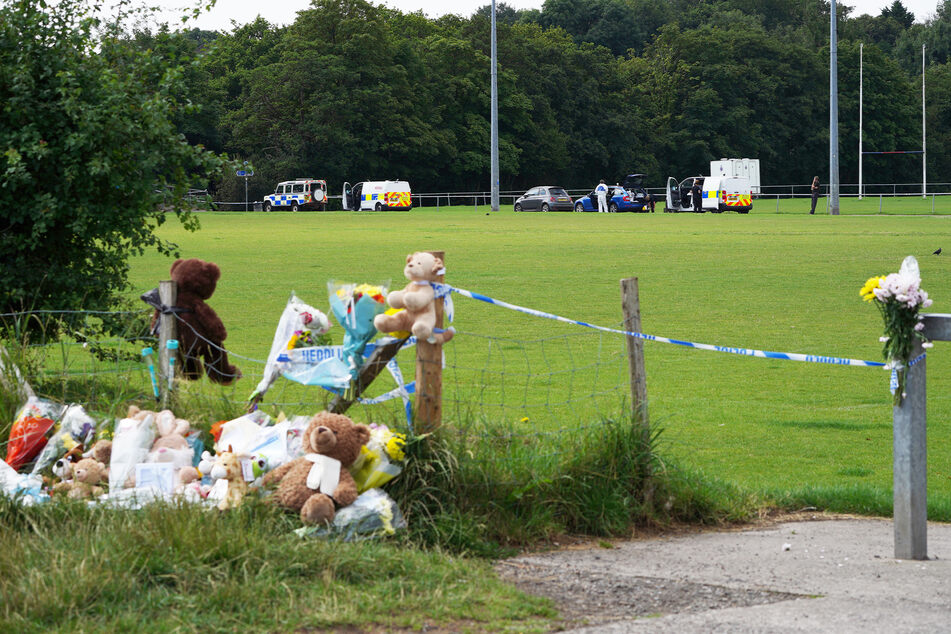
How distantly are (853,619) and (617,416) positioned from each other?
2.42m

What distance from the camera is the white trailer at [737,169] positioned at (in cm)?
7012

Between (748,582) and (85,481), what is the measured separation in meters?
3.59

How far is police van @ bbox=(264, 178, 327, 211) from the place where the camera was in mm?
74125

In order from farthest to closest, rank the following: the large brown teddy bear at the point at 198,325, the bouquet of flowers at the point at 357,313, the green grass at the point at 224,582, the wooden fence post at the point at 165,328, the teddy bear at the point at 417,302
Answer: the large brown teddy bear at the point at 198,325 → the wooden fence post at the point at 165,328 → the bouquet of flowers at the point at 357,313 → the teddy bear at the point at 417,302 → the green grass at the point at 224,582

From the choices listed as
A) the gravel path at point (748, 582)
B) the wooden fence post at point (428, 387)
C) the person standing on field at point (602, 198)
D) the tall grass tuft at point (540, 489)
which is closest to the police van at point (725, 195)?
the person standing on field at point (602, 198)

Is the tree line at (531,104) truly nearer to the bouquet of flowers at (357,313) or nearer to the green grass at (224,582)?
the bouquet of flowers at (357,313)

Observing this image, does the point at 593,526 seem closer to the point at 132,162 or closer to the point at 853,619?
the point at 853,619

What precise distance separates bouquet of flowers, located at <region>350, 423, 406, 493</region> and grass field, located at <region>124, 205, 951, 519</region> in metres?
2.78

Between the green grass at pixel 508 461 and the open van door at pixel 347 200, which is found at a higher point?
the open van door at pixel 347 200

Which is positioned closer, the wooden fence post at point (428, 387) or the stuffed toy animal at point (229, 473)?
the stuffed toy animal at point (229, 473)

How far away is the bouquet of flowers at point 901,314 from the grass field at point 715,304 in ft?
5.80

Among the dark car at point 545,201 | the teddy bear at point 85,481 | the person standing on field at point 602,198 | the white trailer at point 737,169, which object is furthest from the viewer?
the white trailer at point 737,169

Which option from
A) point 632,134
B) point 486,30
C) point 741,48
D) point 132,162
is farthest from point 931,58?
point 132,162

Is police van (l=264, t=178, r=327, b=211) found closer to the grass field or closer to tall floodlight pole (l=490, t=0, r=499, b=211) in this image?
tall floodlight pole (l=490, t=0, r=499, b=211)
